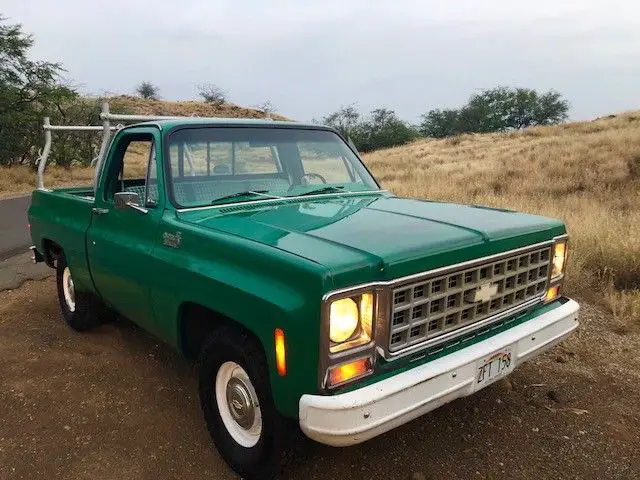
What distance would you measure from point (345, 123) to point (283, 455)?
147 feet

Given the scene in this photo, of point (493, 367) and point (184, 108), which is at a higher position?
point (184, 108)

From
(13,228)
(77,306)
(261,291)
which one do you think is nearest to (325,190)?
(261,291)

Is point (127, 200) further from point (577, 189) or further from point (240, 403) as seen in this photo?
point (577, 189)

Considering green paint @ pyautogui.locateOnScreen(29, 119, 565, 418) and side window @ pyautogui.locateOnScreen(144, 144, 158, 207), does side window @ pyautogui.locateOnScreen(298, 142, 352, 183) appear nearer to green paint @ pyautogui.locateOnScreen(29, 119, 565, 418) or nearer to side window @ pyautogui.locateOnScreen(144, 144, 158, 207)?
green paint @ pyautogui.locateOnScreen(29, 119, 565, 418)

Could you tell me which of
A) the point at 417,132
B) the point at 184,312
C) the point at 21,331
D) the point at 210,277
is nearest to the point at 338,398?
the point at 210,277

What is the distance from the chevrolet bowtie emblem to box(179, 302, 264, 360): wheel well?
124 cm

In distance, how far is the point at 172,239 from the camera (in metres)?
3.04

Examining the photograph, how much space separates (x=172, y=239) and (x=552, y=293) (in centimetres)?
221

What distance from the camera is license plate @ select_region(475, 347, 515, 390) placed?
2684 mm

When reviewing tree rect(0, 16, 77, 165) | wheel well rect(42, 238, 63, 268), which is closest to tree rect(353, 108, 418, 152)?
tree rect(0, 16, 77, 165)

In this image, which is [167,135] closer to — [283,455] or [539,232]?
[283,455]

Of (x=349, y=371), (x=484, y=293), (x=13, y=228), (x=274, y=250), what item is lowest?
(x=13, y=228)

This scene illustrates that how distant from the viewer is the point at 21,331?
489 centimetres

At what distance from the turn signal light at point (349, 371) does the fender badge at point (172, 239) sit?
1.16 meters
